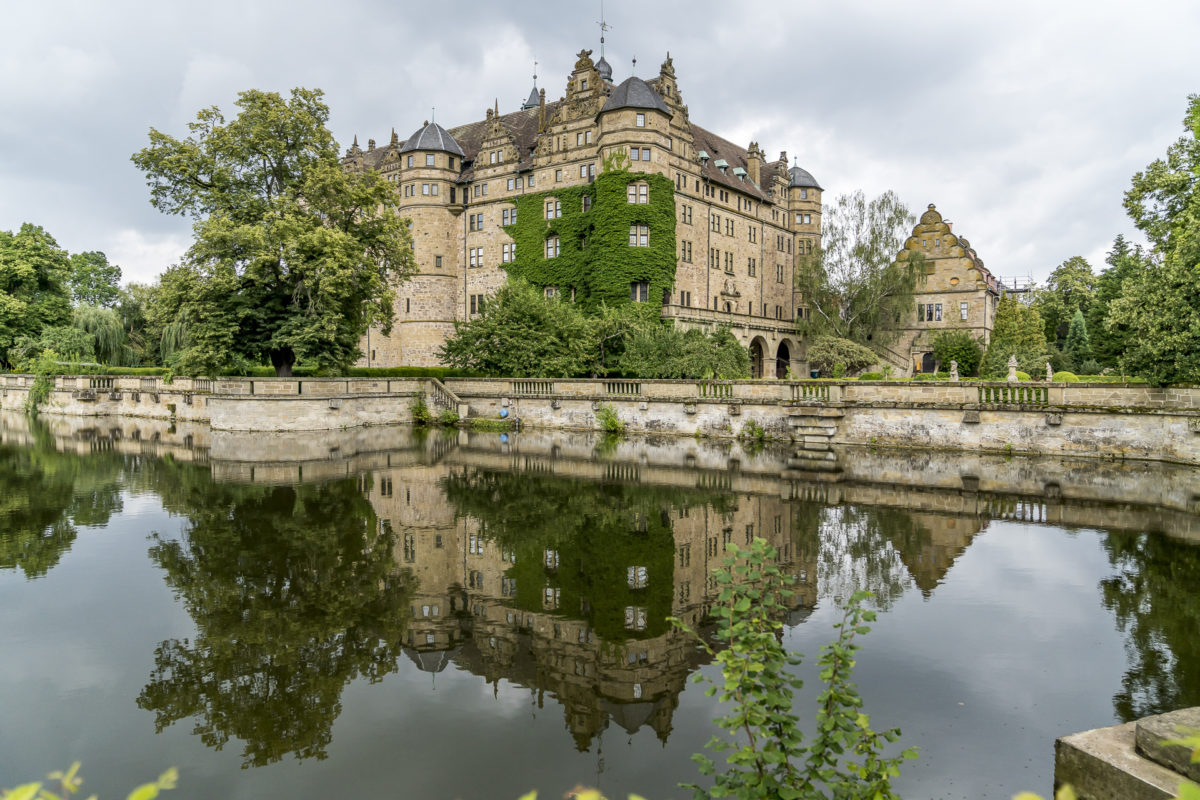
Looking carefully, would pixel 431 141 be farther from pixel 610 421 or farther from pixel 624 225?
pixel 610 421

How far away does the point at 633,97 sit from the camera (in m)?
41.1

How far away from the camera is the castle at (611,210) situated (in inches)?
1670

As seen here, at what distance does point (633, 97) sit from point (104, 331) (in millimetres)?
39037

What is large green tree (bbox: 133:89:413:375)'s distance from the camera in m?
29.1

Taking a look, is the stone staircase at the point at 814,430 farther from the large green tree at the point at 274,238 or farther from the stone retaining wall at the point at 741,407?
the large green tree at the point at 274,238

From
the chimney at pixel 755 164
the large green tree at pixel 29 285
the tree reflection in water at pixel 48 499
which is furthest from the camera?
the chimney at pixel 755 164

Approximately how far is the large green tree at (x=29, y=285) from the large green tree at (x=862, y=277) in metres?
53.6

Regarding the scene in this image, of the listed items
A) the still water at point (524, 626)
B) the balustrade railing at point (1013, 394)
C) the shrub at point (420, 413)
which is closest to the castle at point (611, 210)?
the shrub at point (420, 413)

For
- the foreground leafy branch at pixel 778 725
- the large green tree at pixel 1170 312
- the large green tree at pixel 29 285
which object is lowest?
the foreground leafy branch at pixel 778 725

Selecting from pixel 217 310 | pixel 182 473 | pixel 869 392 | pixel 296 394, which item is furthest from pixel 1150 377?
pixel 217 310

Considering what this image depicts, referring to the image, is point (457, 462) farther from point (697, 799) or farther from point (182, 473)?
point (697, 799)

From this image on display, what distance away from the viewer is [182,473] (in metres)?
19.3

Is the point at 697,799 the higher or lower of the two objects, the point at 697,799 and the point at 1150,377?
the lower

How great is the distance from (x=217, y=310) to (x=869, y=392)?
2597cm
